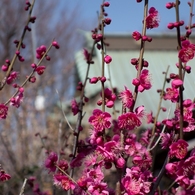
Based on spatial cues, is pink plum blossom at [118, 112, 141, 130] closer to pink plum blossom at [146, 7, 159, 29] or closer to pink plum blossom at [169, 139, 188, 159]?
pink plum blossom at [169, 139, 188, 159]

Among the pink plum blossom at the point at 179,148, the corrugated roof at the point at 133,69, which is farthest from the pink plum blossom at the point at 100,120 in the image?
the corrugated roof at the point at 133,69

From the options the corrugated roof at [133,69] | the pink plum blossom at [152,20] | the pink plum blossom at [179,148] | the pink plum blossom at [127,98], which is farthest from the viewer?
→ the corrugated roof at [133,69]

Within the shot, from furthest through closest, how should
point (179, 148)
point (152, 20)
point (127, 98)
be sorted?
point (152, 20)
point (127, 98)
point (179, 148)

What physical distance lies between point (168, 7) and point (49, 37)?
22.6m

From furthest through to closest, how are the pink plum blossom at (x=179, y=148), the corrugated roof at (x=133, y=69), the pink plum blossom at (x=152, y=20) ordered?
the corrugated roof at (x=133, y=69)
the pink plum blossom at (x=152, y=20)
the pink plum blossom at (x=179, y=148)

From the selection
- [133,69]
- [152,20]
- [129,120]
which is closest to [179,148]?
[129,120]

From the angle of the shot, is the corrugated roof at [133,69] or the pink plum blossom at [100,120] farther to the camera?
the corrugated roof at [133,69]

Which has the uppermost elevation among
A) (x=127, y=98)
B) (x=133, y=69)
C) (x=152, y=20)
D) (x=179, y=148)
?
(x=152, y=20)

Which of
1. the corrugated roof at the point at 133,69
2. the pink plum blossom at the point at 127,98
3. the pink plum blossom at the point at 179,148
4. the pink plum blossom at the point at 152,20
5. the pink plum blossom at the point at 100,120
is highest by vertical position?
the pink plum blossom at the point at 152,20

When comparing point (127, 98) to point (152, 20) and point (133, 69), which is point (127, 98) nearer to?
point (152, 20)

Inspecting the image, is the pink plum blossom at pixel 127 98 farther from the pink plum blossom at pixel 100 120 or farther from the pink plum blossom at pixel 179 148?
the pink plum blossom at pixel 179 148

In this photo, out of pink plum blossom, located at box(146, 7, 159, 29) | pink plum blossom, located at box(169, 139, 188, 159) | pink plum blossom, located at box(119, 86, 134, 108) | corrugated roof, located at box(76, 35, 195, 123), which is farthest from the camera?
corrugated roof, located at box(76, 35, 195, 123)

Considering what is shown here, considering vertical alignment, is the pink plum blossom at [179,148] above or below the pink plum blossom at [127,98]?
below

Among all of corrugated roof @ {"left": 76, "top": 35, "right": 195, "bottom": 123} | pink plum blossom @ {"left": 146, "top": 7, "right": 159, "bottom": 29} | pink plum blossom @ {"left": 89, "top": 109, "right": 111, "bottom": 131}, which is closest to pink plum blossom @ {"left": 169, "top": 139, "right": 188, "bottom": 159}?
pink plum blossom @ {"left": 89, "top": 109, "right": 111, "bottom": 131}
